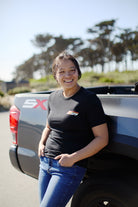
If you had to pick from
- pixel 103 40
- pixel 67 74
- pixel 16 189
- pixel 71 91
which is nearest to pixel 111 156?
pixel 71 91

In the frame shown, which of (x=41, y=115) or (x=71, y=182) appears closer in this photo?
(x=71, y=182)

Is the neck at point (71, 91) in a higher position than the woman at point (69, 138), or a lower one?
higher

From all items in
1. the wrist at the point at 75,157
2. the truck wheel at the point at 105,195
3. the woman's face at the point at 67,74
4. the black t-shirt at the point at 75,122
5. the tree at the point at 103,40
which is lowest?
the truck wheel at the point at 105,195

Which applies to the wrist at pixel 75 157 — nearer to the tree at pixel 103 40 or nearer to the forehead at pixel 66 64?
the forehead at pixel 66 64

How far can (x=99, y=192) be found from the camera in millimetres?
1535

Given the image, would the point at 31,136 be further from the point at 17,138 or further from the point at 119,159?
the point at 119,159

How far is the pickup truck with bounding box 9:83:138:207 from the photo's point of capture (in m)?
1.47

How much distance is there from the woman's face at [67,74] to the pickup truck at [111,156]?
0.37 meters

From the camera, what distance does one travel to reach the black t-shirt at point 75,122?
56.3 inches

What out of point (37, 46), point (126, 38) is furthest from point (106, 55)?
point (37, 46)

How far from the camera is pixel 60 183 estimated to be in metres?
1.45

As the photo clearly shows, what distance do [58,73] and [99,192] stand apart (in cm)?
107

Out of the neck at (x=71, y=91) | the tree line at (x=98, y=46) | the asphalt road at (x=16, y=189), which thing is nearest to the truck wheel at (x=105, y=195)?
the neck at (x=71, y=91)

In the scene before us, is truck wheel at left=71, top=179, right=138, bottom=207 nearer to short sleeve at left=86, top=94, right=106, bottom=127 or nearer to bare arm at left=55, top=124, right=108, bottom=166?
bare arm at left=55, top=124, right=108, bottom=166
